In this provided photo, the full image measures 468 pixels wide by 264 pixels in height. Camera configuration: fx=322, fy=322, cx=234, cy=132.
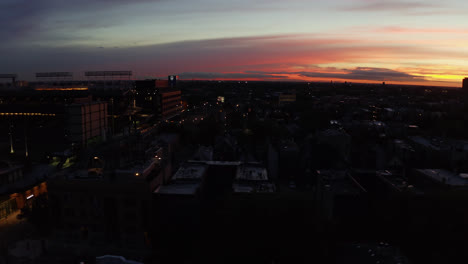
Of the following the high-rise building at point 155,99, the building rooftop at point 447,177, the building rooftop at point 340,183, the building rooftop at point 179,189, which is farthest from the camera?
the high-rise building at point 155,99

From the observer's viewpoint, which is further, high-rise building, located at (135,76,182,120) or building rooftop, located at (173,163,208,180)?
high-rise building, located at (135,76,182,120)

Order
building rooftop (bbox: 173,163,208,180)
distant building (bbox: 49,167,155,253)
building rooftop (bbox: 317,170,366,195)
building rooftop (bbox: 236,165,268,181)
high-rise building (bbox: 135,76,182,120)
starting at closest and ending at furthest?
building rooftop (bbox: 317,170,366,195), distant building (bbox: 49,167,155,253), building rooftop (bbox: 173,163,208,180), building rooftop (bbox: 236,165,268,181), high-rise building (bbox: 135,76,182,120)

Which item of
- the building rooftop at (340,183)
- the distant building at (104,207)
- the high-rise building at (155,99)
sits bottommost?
the distant building at (104,207)

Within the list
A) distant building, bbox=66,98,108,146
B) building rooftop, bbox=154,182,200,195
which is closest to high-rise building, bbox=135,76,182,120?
distant building, bbox=66,98,108,146

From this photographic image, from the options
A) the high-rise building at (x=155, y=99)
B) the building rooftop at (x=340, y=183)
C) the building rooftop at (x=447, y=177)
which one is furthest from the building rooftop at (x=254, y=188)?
the high-rise building at (x=155, y=99)

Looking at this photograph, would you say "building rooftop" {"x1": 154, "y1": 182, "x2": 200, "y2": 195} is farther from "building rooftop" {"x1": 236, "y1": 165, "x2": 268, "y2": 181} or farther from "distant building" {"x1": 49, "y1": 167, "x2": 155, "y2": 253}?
"building rooftop" {"x1": 236, "y1": 165, "x2": 268, "y2": 181}

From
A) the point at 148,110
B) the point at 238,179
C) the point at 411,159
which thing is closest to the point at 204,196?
the point at 238,179

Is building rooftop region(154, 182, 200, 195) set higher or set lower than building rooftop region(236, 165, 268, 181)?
lower

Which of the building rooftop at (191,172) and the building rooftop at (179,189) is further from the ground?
the building rooftop at (191,172)

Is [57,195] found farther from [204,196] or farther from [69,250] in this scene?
[204,196]

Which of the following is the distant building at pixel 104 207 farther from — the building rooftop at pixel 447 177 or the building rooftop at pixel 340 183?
the building rooftop at pixel 447 177

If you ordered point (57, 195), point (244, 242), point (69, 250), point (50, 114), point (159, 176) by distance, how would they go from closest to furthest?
point (244, 242) → point (69, 250) → point (57, 195) → point (159, 176) → point (50, 114)
